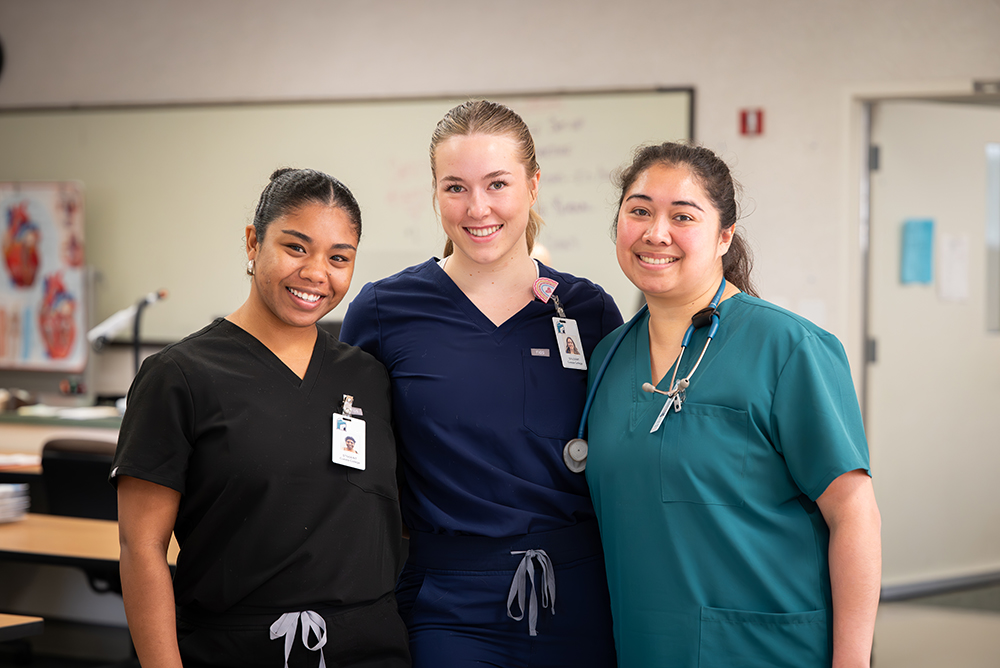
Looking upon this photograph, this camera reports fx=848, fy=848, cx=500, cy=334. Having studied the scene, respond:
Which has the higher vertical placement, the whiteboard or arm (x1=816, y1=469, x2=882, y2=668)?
the whiteboard

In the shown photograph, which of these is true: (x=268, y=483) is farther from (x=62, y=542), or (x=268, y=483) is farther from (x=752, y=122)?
(x=752, y=122)

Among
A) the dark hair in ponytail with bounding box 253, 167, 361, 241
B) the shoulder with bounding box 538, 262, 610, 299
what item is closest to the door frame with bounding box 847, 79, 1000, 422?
the shoulder with bounding box 538, 262, 610, 299

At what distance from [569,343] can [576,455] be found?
0.24m

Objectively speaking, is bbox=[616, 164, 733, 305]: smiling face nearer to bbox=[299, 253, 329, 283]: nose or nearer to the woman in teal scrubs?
the woman in teal scrubs

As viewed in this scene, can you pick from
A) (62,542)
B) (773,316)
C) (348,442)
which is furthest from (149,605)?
(62,542)

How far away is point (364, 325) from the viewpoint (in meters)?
1.73

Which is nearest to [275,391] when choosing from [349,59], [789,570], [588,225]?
[789,570]

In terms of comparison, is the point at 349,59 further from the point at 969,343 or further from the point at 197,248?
the point at 969,343

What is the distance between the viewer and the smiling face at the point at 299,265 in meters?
1.43

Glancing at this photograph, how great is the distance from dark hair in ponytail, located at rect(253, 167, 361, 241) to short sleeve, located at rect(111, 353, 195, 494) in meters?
0.30

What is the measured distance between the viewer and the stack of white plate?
2824 millimetres

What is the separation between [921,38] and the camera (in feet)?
12.5

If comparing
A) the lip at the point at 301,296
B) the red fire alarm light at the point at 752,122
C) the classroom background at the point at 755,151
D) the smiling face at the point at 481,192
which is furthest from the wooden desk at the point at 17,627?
the red fire alarm light at the point at 752,122

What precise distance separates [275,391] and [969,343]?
3.93m
